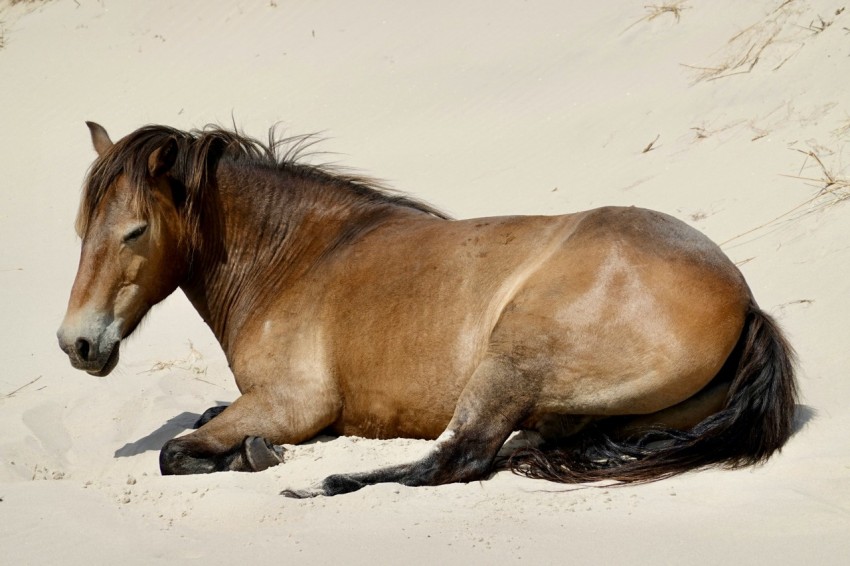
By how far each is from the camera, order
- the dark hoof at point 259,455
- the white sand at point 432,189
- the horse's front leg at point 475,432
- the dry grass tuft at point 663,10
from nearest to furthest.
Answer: the white sand at point 432,189
the horse's front leg at point 475,432
the dark hoof at point 259,455
the dry grass tuft at point 663,10

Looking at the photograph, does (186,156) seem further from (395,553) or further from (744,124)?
(744,124)

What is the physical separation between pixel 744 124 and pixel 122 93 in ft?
28.8

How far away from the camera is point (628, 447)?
440cm

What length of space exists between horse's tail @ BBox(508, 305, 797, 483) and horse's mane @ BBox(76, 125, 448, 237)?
6.75 feet

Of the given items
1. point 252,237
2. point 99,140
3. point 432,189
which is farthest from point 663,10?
point 99,140

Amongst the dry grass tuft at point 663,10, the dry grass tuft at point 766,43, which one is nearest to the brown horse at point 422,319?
the dry grass tuft at point 766,43

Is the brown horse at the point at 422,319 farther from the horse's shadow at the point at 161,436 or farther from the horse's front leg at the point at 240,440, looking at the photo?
the horse's shadow at the point at 161,436

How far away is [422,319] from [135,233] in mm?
1632

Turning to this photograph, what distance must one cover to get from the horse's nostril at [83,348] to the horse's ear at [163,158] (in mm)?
955

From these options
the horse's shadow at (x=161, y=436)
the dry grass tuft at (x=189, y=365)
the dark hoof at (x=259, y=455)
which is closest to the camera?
the dark hoof at (x=259, y=455)

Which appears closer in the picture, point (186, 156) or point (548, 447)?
point (548, 447)

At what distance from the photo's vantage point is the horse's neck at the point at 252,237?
228 inches

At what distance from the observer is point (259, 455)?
486cm

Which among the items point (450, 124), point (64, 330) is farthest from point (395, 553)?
point (450, 124)
